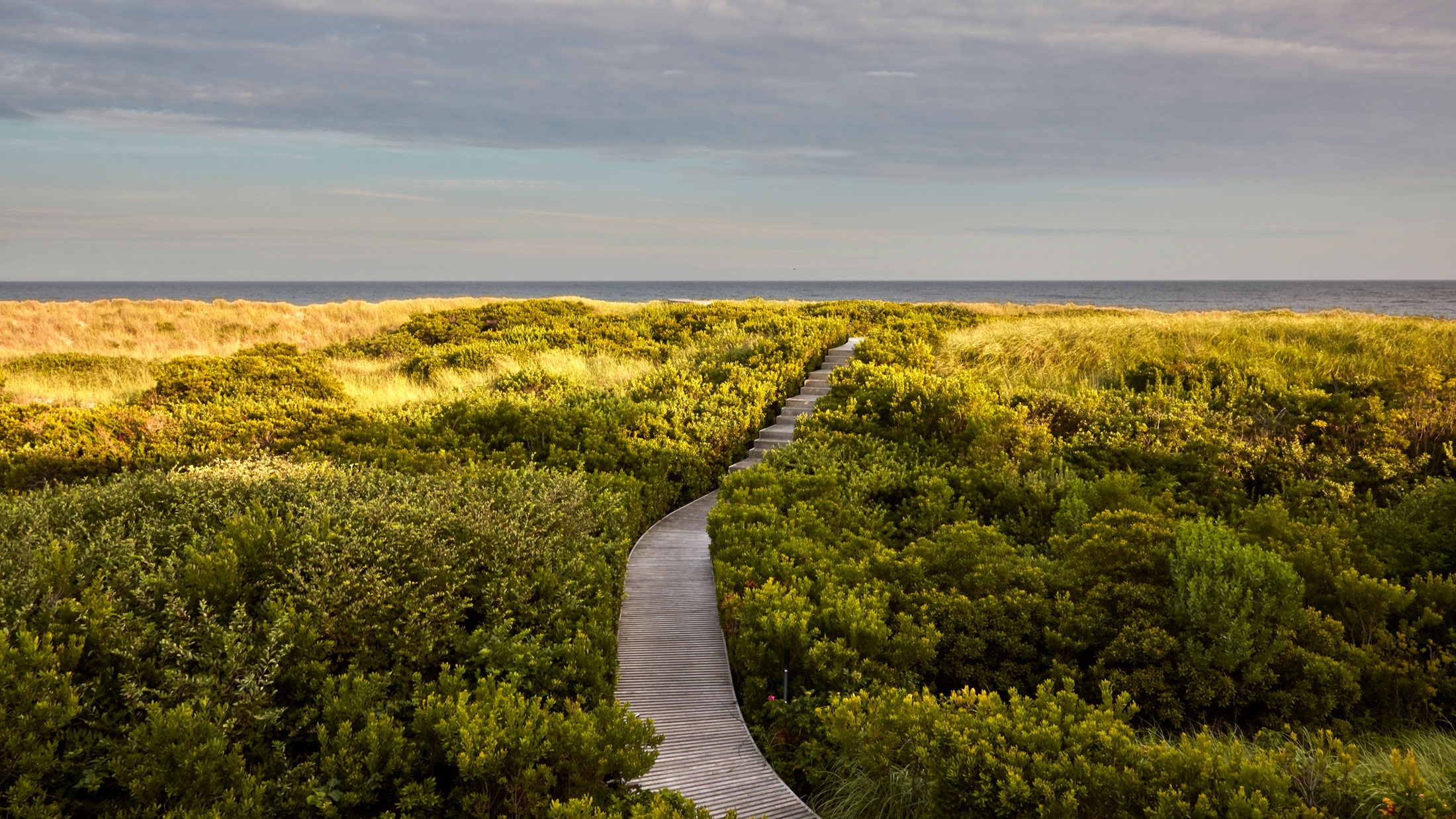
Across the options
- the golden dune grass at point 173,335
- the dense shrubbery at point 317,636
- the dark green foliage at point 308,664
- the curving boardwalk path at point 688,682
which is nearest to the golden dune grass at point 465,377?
the golden dune grass at point 173,335

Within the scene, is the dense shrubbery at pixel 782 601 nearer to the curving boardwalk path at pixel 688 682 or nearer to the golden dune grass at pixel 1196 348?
the curving boardwalk path at pixel 688 682

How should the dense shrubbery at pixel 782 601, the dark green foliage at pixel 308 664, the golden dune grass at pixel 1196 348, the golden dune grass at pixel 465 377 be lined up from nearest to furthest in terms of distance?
the dark green foliage at pixel 308 664
the dense shrubbery at pixel 782 601
the golden dune grass at pixel 1196 348
the golden dune grass at pixel 465 377

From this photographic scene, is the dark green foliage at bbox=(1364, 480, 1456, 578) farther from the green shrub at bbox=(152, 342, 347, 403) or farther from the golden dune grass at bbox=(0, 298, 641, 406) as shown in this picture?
the green shrub at bbox=(152, 342, 347, 403)

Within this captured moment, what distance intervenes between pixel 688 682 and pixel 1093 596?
3004 millimetres

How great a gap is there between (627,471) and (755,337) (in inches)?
301

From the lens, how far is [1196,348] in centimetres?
1329

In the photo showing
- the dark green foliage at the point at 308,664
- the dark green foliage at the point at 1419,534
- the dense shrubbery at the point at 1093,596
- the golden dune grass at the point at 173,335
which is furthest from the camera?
the golden dune grass at the point at 173,335

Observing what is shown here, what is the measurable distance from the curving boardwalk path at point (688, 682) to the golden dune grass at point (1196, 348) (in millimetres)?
7468

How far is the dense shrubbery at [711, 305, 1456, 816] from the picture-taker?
3.57 m

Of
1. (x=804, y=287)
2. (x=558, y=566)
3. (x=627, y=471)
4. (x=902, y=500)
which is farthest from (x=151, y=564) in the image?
(x=804, y=287)

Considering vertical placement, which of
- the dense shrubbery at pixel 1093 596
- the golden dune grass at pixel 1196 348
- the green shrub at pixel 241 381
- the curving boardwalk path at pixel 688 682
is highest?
the golden dune grass at pixel 1196 348

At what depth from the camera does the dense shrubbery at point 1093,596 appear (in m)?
3.57

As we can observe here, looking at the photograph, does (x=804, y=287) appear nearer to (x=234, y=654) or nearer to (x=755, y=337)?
(x=755, y=337)

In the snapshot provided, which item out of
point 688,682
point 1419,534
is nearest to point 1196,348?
point 1419,534
